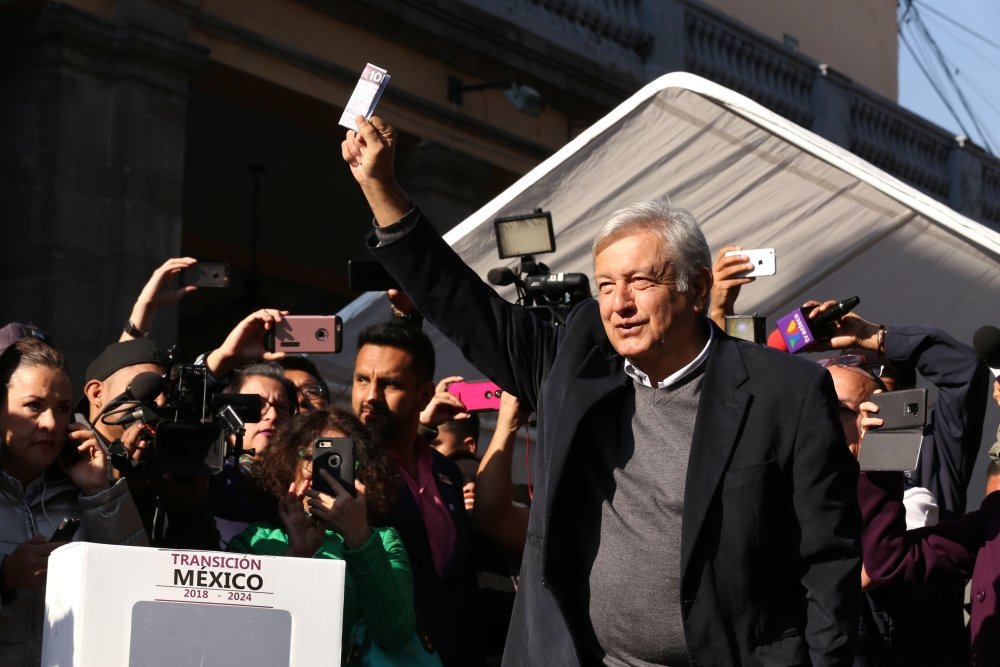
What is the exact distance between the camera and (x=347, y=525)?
421 cm

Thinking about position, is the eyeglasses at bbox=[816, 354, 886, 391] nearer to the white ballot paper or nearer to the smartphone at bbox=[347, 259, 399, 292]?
the smartphone at bbox=[347, 259, 399, 292]

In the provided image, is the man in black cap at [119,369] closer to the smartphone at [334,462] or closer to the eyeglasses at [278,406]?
the eyeglasses at [278,406]

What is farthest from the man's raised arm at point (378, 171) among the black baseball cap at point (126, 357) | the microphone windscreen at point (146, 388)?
the black baseball cap at point (126, 357)

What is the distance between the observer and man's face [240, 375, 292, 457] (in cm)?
543

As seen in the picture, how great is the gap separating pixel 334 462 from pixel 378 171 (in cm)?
92

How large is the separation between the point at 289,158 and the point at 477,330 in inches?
399

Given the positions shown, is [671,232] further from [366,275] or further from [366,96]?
[366,275]

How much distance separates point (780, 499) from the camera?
11.5 ft

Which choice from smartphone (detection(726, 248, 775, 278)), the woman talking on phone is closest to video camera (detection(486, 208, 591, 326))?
smartphone (detection(726, 248, 775, 278))

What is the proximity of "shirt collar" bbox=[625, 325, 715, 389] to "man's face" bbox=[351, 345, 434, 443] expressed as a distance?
162cm

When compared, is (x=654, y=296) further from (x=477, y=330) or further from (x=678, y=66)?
(x=678, y=66)

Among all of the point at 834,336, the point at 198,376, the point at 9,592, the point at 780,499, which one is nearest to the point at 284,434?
the point at 198,376

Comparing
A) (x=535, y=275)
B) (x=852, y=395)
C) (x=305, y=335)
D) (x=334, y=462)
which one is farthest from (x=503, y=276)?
(x=334, y=462)

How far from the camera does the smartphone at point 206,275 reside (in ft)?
18.6
